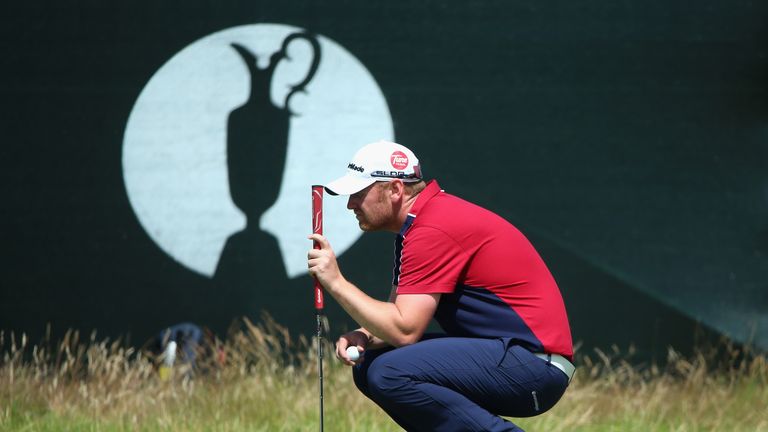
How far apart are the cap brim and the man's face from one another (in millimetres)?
31

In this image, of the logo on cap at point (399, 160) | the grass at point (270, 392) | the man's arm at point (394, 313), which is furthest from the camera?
the grass at point (270, 392)

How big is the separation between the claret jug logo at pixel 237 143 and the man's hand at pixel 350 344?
2.46 m

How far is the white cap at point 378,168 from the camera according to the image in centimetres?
392

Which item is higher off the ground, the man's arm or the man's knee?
the man's arm

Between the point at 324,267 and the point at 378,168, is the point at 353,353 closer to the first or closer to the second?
the point at 324,267

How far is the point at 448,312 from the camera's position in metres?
3.94

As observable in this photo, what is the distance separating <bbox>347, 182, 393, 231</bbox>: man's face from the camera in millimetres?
3947

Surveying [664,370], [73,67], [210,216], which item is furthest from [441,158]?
[73,67]

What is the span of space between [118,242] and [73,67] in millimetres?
1045

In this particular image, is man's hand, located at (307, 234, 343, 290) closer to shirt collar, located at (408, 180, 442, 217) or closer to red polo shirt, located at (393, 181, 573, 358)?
red polo shirt, located at (393, 181, 573, 358)

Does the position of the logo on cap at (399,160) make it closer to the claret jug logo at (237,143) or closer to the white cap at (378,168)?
the white cap at (378,168)

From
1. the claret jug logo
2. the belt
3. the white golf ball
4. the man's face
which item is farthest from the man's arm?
the claret jug logo

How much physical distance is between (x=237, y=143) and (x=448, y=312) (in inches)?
111

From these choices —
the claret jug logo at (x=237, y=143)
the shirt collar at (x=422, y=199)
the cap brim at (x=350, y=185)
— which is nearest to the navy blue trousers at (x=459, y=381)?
the shirt collar at (x=422, y=199)
